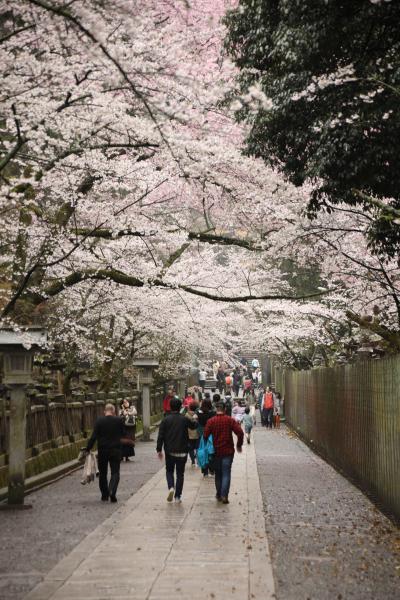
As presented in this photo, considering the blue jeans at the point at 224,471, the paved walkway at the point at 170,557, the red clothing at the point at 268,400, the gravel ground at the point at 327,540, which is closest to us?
the paved walkway at the point at 170,557

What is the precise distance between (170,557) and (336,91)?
704 centimetres

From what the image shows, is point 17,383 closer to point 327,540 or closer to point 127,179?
point 127,179

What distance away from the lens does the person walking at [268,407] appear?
3753cm

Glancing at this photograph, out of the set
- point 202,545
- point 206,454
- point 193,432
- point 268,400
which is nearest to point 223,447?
point 206,454

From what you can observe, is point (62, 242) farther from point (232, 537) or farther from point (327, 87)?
point (232, 537)

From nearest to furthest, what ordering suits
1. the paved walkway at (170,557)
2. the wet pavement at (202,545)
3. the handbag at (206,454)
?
the paved walkway at (170,557) → the wet pavement at (202,545) → the handbag at (206,454)

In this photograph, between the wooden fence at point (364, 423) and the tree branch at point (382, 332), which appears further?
the tree branch at point (382, 332)

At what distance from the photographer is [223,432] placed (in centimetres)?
1317

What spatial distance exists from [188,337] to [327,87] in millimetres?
22834

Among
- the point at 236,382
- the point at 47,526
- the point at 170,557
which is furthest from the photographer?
the point at 236,382

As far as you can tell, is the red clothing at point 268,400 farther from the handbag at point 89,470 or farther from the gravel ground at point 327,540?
the handbag at point 89,470

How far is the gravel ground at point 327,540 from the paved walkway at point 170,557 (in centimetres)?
26

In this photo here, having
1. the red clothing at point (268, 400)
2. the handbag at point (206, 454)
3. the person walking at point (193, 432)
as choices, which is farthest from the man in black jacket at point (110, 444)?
the red clothing at point (268, 400)

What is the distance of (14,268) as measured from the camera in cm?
1611
